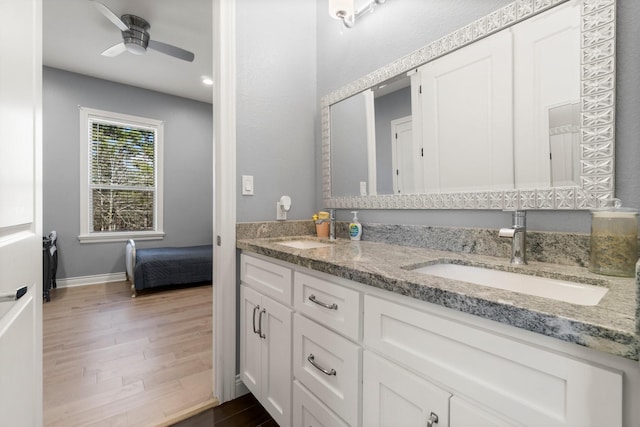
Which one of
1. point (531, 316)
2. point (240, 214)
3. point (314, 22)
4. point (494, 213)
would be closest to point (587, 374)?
point (531, 316)

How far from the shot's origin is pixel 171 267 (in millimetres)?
3594

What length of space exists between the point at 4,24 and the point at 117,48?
9.11 feet

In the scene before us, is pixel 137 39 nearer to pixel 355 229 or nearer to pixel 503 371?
pixel 355 229

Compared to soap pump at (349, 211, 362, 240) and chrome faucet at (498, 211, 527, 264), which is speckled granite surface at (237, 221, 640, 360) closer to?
chrome faucet at (498, 211, 527, 264)

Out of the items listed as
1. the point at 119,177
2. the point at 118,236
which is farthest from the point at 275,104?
the point at 118,236

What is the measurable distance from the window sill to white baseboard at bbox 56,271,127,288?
0.47 m

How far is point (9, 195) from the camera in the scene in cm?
68

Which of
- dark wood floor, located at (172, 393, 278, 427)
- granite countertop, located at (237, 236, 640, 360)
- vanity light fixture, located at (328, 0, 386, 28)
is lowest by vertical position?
dark wood floor, located at (172, 393, 278, 427)

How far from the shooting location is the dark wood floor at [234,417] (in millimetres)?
1438

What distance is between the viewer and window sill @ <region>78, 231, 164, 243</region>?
3.88m

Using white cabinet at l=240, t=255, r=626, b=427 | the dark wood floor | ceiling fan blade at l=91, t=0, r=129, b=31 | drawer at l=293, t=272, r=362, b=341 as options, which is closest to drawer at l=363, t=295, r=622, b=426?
white cabinet at l=240, t=255, r=626, b=427

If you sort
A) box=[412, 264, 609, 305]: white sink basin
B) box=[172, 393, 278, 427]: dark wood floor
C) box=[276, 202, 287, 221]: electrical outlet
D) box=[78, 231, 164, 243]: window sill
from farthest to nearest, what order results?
box=[78, 231, 164, 243]: window sill, box=[276, 202, 287, 221]: electrical outlet, box=[172, 393, 278, 427]: dark wood floor, box=[412, 264, 609, 305]: white sink basin

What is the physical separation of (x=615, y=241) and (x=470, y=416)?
626 millimetres

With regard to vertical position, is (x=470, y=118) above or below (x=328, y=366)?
above
